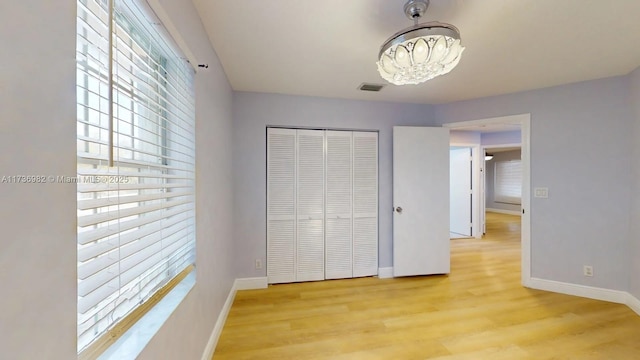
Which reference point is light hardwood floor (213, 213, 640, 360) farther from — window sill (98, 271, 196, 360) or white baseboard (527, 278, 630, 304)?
window sill (98, 271, 196, 360)

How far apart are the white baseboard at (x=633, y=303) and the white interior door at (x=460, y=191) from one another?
2.77m

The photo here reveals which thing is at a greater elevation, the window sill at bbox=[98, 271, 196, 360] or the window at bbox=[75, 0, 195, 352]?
the window at bbox=[75, 0, 195, 352]

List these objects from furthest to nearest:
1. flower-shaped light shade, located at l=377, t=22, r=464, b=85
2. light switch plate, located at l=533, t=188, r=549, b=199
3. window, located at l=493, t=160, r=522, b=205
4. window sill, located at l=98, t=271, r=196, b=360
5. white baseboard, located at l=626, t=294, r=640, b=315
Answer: window, located at l=493, t=160, r=522, b=205
light switch plate, located at l=533, t=188, r=549, b=199
white baseboard, located at l=626, t=294, r=640, b=315
flower-shaped light shade, located at l=377, t=22, r=464, b=85
window sill, located at l=98, t=271, r=196, b=360

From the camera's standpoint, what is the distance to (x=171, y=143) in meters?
1.29

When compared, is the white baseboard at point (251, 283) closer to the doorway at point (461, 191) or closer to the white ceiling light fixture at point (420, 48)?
the white ceiling light fixture at point (420, 48)

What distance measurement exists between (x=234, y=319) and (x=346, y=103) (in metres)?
2.71

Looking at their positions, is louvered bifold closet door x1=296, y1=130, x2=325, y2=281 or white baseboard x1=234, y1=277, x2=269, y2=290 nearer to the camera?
white baseboard x1=234, y1=277, x2=269, y2=290

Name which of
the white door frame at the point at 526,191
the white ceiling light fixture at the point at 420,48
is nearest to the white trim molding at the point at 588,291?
the white door frame at the point at 526,191

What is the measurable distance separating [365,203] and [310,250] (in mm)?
939

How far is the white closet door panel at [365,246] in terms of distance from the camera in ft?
10.5

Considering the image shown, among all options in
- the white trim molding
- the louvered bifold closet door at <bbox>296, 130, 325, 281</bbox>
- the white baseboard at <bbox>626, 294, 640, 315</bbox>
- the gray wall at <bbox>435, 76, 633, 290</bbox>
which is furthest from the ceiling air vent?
the white baseboard at <bbox>626, 294, 640, 315</bbox>

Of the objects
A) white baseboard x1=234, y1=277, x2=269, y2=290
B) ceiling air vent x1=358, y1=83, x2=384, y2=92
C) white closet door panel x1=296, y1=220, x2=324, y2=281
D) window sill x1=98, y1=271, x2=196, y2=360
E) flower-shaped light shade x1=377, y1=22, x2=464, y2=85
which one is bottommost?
white baseboard x1=234, y1=277, x2=269, y2=290

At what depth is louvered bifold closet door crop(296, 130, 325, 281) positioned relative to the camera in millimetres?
3049

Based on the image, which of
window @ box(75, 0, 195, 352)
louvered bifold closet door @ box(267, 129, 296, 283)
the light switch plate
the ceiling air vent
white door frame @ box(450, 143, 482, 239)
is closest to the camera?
window @ box(75, 0, 195, 352)
